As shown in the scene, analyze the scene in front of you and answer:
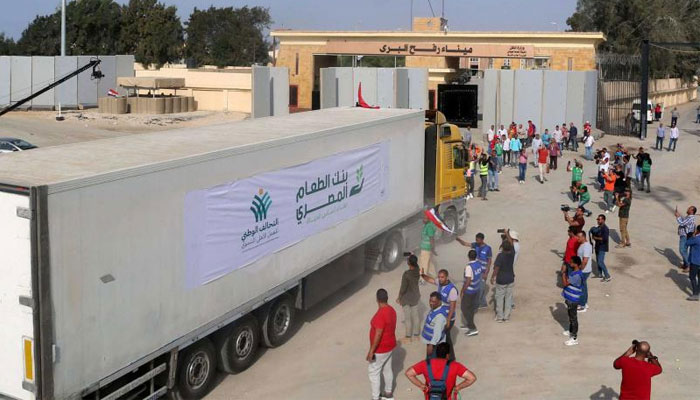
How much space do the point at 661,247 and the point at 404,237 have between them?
6521 millimetres

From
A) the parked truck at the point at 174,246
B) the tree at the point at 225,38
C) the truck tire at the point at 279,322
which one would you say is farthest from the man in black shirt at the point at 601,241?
the tree at the point at 225,38

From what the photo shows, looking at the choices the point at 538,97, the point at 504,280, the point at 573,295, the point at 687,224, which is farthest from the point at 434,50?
the point at 573,295

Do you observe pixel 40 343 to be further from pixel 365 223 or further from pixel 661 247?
pixel 661 247

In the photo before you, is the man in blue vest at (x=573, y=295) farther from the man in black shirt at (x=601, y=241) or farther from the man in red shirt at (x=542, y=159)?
the man in red shirt at (x=542, y=159)

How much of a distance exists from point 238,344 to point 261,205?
2004 millimetres

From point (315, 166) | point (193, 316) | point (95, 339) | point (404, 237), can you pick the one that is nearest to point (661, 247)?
point (404, 237)

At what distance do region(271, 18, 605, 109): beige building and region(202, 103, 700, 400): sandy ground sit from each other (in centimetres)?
2665

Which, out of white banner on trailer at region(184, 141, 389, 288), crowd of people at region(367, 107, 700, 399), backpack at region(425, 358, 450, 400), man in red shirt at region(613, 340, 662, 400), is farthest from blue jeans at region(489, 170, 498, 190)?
backpack at region(425, 358, 450, 400)

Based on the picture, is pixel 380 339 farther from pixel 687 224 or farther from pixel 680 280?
pixel 687 224

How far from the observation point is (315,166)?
12.8m

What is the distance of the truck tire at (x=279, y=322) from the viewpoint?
12.1 metres

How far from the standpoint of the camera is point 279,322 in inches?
495

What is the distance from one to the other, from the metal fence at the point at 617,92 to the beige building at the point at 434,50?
2.34 metres

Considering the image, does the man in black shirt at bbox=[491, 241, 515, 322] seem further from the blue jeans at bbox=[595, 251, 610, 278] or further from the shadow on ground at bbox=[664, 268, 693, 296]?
the shadow on ground at bbox=[664, 268, 693, 296]
